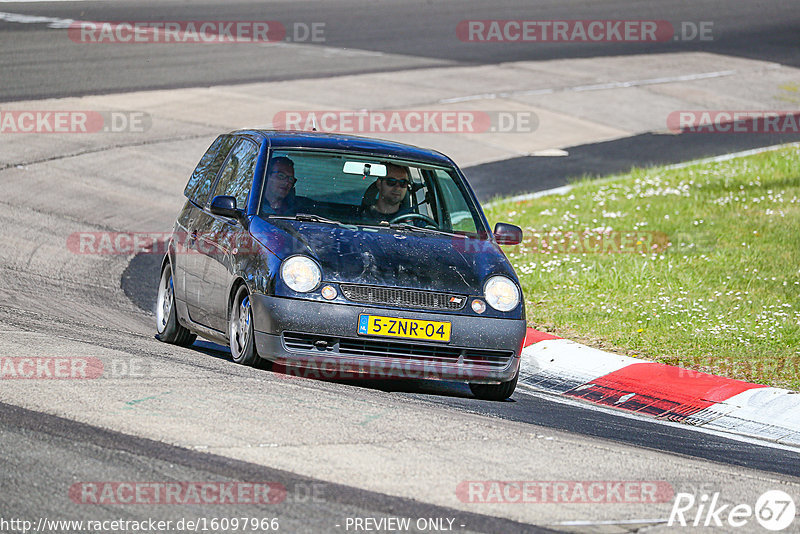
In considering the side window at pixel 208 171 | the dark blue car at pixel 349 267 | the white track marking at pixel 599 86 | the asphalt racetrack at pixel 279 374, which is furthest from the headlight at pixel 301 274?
the white track marking at pixel 599 86

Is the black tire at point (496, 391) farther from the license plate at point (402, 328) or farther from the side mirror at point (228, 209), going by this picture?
the side mirror at point (228, 209)

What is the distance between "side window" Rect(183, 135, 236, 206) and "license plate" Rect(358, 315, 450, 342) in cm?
236

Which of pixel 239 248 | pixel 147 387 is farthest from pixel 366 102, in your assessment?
pixel 147 387

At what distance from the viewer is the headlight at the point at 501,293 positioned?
780cm

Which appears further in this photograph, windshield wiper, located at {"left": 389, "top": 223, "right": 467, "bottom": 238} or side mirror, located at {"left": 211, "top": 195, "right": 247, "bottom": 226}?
windshield wiper, located at {"left": 389, "top": 223, "right": 467, "bottom": 238}

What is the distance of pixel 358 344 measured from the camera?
754 centimetres

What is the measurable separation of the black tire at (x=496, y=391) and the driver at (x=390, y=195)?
133cm

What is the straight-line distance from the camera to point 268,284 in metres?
7.54

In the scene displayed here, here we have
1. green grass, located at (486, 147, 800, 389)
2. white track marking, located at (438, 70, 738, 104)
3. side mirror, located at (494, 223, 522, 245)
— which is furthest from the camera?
white track marking, located at (438, 70, 738, 104)

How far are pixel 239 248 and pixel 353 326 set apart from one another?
1.09m

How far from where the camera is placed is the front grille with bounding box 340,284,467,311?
296 inches

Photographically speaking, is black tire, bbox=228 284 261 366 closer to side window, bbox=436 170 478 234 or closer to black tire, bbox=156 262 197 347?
black tire, bbox=156 262 197 347

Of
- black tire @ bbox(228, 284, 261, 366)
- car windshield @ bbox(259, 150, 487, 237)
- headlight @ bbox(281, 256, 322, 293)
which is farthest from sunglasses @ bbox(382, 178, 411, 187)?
black tire @ bbox(228, 284, 261, 366)

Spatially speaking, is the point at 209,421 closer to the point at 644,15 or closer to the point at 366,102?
the point at 366,102
